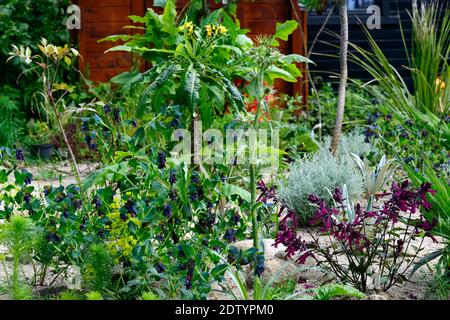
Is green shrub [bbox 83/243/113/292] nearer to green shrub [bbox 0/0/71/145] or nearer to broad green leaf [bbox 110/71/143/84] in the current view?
broad green leaf [bbox 110/71/143/84]

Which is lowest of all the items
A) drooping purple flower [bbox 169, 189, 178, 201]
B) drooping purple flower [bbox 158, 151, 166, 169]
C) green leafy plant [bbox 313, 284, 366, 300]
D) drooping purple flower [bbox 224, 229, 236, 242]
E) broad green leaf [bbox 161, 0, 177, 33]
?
green leafy plant [bbox 313, 284, 366, 300]

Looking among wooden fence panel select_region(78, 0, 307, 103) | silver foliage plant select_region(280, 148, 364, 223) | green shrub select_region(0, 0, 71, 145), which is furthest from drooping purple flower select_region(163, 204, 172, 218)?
wooden fence panel select_region(78, 0, 307, 103)

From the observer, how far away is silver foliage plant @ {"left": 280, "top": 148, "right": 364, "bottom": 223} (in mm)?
5078

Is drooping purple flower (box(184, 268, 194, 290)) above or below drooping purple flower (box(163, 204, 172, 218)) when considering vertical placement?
below

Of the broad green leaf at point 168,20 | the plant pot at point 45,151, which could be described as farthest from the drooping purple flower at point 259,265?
the plant pot at point 45,151

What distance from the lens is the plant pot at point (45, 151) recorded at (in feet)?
26.8

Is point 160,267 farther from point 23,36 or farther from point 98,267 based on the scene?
point 23,36

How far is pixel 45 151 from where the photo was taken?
820 cm

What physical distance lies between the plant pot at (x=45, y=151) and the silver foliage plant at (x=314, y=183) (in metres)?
3.60

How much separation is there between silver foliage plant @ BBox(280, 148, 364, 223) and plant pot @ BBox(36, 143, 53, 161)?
360 cm

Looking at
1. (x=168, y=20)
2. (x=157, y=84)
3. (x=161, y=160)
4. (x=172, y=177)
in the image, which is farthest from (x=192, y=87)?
(x=172, y=177)

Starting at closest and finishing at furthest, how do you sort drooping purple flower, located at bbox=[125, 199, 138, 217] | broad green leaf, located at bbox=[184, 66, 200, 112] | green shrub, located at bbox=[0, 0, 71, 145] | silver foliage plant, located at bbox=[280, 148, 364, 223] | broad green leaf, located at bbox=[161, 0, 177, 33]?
drooping purple flower, located at bbox=[125, 199, 138, 217] < broad green leaf, located at bbox=[184, 66, 200, 112] < silver foliage plant, located at bbox=[280, 148, 364, 223] < broad green leaf, located at bbox=[161, 0, 177, 33] < green shrub, located at bbox=[0, 0, 71, 145]

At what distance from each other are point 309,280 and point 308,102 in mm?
5705

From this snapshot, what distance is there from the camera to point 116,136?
13.8ft
